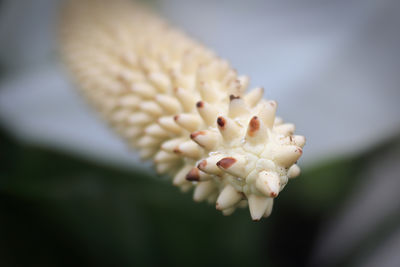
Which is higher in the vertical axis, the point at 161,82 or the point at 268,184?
the point at 161,82

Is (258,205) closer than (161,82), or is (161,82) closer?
(258,205)

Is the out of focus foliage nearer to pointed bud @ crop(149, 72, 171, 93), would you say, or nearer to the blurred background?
the blurred background

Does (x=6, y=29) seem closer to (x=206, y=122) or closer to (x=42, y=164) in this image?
(x=42, y=164)

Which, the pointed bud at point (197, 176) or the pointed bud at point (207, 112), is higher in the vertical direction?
the pointed bud at point (207, 112)

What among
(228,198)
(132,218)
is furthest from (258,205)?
(132,218)

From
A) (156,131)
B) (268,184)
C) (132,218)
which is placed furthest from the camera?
(132,218)

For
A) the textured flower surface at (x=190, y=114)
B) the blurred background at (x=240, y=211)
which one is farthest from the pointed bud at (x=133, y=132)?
the blurred background at (x=240, y=211)

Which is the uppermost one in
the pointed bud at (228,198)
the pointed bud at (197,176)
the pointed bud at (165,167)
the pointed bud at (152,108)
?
the pointed bud at (152,108)

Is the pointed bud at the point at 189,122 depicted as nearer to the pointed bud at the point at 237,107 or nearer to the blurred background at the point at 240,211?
the pointed bud at the point at 237,107

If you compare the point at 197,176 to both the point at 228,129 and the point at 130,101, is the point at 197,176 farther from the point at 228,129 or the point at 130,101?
the point at 130,101
